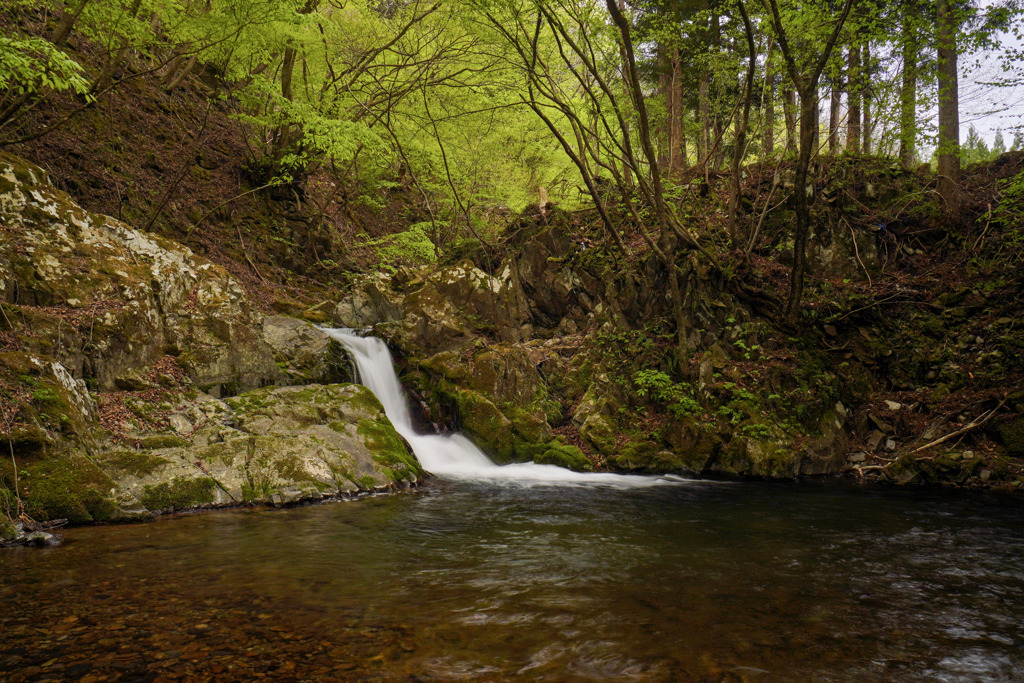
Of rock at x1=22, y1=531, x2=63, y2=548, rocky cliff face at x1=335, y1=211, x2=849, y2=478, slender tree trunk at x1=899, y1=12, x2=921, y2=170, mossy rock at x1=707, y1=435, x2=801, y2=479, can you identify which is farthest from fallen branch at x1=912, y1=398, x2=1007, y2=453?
rock at x1=22, y1=531, x2=63, y2=548

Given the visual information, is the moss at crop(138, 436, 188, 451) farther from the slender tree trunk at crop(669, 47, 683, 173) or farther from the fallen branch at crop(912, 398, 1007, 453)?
the slender tree trunk at crop(669, 47, 683, 173)

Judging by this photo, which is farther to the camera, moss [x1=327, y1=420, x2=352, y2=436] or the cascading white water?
the cascading white water

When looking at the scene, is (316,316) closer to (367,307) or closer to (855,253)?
(367,307)

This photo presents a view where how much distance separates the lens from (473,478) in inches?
371

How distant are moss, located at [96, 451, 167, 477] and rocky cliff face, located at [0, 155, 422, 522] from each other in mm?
15

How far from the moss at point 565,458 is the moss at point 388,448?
2.40 metres

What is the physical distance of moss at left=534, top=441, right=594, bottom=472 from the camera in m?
10.1

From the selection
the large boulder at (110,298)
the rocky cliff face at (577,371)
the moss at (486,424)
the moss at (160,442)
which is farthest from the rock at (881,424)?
the moss at (160,442)

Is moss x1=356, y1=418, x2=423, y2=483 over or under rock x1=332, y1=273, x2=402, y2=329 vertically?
under

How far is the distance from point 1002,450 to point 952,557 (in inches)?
175

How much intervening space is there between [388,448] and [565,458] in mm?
3247

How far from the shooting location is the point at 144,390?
26.5ft

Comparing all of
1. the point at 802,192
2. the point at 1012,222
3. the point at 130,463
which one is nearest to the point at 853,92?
the point at 1012,222

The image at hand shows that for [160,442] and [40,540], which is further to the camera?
[160,442]
